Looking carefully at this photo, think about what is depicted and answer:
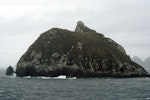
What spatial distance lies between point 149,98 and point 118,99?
339 inches

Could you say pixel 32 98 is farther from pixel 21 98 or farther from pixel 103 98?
pixel 103 98

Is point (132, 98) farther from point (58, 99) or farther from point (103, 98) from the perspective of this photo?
point (58, 99)

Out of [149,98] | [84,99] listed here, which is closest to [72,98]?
[84,99]

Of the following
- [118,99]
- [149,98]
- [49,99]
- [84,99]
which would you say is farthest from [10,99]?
[149,98]

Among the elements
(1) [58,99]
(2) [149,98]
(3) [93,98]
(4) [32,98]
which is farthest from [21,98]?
(2) [149,98]

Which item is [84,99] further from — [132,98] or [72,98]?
[132,98]

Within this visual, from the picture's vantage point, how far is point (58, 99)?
9794 centimetres

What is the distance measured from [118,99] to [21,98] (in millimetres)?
23976

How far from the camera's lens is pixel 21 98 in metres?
102

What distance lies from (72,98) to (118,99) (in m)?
11.4

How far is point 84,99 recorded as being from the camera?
320ft

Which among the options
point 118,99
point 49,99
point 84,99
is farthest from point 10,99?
point 118,99

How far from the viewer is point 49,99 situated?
3848 inches

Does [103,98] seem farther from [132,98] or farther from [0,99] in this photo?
[0,99]
